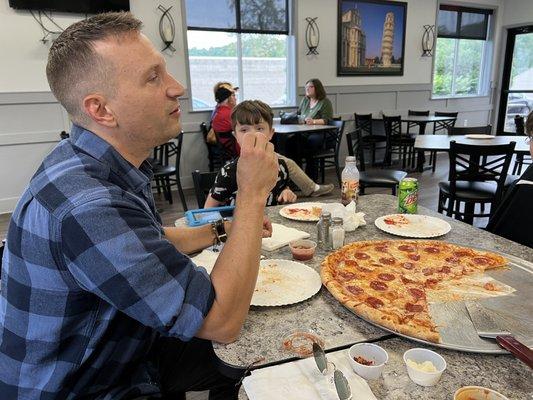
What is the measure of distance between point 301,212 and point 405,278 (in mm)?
715

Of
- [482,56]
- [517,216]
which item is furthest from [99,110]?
[482,56]

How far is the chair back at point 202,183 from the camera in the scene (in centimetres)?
225

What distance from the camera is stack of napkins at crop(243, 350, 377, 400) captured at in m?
0.76

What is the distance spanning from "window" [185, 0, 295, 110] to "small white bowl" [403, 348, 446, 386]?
5.23 meters

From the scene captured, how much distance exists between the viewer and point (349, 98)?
681cm

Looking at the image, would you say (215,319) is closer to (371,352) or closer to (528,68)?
(371,352)

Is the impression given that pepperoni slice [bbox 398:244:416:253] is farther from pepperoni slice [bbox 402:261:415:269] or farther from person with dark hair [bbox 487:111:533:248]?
person with dark hair [bbox 487:111:533:248]

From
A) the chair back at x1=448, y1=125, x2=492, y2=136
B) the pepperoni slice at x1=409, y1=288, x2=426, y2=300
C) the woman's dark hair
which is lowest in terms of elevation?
the pepperoni slice at x1=409, y1=288, x2=426, y2=300

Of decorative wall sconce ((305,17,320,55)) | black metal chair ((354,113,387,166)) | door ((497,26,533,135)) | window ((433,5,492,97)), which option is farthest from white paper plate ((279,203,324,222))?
door ((497,26,533,135))

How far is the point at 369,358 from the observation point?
84cm

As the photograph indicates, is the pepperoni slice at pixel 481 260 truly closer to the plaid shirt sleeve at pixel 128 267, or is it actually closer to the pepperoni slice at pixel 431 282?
the pepperoni slice at pixel 431 282

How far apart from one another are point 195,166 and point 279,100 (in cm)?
181

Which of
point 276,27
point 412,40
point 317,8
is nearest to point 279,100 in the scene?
point 276,27

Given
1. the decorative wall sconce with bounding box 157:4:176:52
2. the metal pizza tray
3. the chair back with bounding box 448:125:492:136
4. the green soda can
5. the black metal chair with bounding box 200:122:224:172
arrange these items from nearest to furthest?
the metal pizza tray → the green soda can → the chair back with bounding box 448:125:492:136 → the decorative wall sconce with bounding box 157:4:176:52 → the black metal chair with bounding box 200:122:224:172
